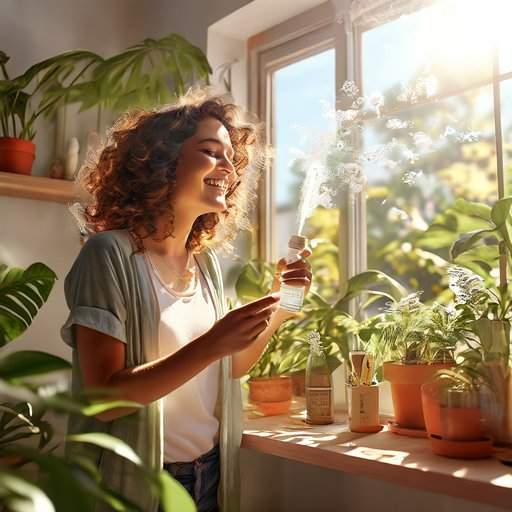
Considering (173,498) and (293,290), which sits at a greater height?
(293,290)

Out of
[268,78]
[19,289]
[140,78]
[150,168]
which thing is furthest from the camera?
[268,78]

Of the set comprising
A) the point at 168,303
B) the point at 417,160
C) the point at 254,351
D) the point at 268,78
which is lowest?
the point at 254,351

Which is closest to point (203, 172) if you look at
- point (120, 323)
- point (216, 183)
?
point (216, 183)

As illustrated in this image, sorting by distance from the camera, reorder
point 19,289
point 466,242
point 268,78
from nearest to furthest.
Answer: point 466,242 < point 19,289 < point 268,78

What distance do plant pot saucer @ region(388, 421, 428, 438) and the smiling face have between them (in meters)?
0.66

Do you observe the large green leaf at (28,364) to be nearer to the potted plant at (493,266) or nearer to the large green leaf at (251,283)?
the potted plant at (493,266)

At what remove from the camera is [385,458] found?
1256mm

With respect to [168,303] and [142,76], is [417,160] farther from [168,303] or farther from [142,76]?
[142,76]

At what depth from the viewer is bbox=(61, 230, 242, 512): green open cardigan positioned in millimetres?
1273

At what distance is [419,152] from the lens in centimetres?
172

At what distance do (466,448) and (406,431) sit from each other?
0.25m

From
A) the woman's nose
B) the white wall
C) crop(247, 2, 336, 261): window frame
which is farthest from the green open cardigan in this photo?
crop(247, 2, 336, 261): window frame

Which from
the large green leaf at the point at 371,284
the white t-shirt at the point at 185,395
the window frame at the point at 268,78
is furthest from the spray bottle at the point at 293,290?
the window frame at the point at 268,78

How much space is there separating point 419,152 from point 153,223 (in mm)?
759
